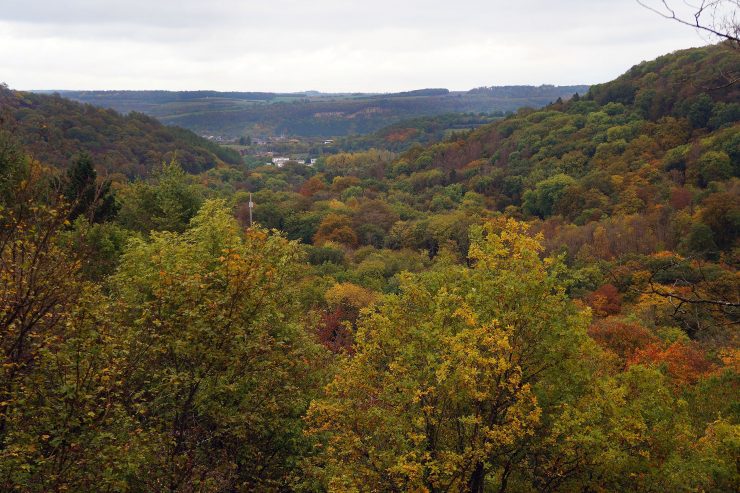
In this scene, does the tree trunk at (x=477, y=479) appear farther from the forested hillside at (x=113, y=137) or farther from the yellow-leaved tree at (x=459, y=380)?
the forested hillside at (x=113, y=137)

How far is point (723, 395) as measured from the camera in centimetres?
2030

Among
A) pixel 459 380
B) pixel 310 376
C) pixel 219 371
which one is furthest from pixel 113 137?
pixel 459 380

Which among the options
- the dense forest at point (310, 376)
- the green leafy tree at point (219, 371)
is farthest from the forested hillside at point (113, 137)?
the dense forest at point (310, 376)

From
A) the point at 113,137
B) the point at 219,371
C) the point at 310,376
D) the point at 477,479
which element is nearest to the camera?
the point at 219,371

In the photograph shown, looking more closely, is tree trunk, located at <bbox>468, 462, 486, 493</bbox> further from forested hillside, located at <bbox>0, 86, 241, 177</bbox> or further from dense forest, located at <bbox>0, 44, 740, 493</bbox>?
forested hillside, located at <bbox>0, 86, 241, 177</bbox>

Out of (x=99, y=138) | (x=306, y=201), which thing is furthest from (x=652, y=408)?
(x=99, y=138)

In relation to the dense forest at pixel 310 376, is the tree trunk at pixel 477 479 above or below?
below

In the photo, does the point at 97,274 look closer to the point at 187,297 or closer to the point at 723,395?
the point at 187,297

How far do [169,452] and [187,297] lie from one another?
272 cm

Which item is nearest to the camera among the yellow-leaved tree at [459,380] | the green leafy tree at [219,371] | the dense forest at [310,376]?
the dense forest at [310,376]

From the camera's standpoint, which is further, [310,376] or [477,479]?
[310,376]

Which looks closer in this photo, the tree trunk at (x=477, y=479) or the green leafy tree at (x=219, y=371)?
the green leafy tree at (x=219, y=371)

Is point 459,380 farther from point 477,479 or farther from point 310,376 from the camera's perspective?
point 310,376

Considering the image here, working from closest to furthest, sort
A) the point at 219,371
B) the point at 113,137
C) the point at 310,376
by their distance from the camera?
1. the point at 219,371
2. the point at 310,376
3. the point at 113,137
